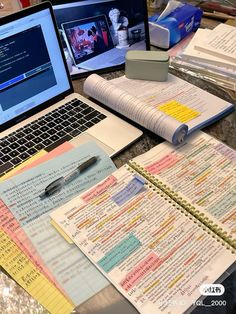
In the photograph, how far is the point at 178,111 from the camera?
88 cm

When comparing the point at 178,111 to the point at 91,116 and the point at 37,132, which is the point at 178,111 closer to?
the point at 91,116

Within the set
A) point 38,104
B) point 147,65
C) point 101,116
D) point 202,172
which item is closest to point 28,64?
point 38,104

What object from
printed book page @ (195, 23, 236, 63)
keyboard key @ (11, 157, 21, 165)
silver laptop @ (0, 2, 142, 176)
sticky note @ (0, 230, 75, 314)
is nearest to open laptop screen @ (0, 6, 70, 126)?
silver laptop @ (0, 2, 142, 176)

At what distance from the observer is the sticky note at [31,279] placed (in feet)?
1.83

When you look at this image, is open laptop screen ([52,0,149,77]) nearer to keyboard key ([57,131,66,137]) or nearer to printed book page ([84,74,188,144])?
printed book page ([84,74,188,144])

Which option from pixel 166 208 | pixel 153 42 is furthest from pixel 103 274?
pixel 153 42

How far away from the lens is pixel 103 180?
73 centimetres

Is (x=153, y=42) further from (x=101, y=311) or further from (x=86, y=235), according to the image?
(x=101, y=311)

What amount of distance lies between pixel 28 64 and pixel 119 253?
1.48 feet

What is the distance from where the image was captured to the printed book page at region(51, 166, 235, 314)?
57cm

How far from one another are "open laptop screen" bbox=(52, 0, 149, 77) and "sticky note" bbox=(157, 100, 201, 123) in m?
0.23

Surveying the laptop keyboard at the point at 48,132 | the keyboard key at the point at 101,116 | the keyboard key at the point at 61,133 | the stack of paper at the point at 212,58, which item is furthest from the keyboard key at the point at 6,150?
the stack of paper at the point at 212,58

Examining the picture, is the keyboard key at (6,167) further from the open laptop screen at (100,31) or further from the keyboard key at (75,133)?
the open laptop screen at (100,31)

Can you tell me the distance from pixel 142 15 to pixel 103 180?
0.57 meters
